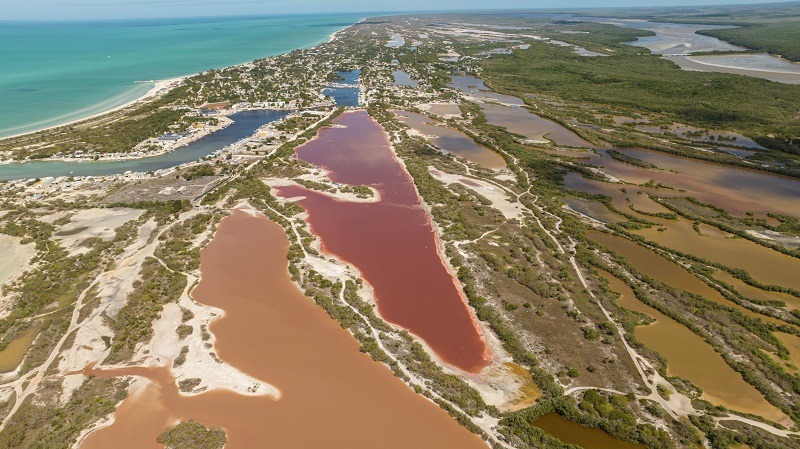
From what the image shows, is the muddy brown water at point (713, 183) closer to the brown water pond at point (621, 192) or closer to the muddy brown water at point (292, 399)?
the brown water pond at point (621, 192)

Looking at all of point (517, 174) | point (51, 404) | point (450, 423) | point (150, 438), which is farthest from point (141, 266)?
point (517, 174)

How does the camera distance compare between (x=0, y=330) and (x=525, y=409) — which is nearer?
(x=525, y=409)

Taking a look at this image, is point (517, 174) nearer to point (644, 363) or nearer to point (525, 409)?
point (644, 363)

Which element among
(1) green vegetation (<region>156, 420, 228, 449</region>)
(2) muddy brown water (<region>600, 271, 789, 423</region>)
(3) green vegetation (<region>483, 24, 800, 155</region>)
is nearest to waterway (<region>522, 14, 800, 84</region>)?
(3) green vegetation (<region>483, 24, 800, 155</region>)

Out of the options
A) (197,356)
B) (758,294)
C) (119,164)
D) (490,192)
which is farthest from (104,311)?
(758,294)

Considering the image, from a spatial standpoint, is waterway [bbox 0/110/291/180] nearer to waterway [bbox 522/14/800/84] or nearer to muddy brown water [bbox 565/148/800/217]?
muddy brown water [bbox 565/148/800/217]

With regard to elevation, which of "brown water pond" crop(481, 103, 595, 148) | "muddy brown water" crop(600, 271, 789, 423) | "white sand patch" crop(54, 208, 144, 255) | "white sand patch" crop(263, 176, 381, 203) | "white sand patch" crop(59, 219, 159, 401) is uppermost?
"brown water pond" crop(481, 103, 595, 148)
